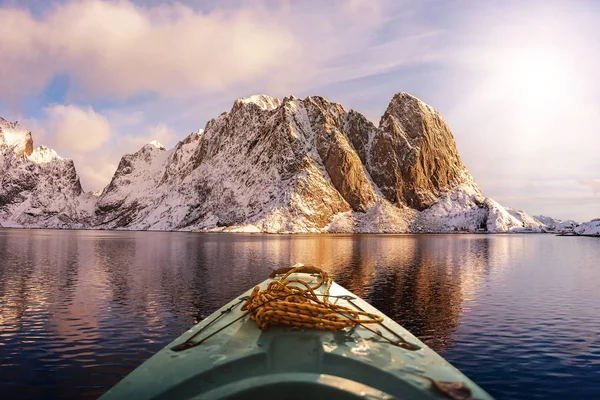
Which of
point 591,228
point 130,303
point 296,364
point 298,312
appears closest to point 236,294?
point 130,303

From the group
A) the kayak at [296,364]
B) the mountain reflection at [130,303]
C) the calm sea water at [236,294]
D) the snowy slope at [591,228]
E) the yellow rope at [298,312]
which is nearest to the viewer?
the kayak at [296,364]

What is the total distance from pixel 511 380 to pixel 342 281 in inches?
847

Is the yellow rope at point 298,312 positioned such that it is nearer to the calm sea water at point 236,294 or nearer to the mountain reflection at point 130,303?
the calm sea water at point 236,294

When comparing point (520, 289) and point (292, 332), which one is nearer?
point (292, 332)

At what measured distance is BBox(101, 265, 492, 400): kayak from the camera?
17.9ft

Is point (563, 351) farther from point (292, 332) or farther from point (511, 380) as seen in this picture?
point (292, 332)

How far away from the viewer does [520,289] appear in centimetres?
3123

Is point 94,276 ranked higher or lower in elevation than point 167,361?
→ lower

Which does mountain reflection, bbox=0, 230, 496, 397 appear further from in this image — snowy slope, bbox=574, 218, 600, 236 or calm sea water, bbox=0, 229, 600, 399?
snowy slope, bbox=574, 218, 600, 236

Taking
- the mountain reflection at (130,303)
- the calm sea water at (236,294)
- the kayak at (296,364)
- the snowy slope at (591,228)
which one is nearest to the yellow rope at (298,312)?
the kayak at (296,364)

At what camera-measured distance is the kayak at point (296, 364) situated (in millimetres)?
5441

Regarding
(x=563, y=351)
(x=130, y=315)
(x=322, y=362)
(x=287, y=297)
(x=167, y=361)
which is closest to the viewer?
(x=322, y=362)

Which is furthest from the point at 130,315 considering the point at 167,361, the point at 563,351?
the point at 563,351

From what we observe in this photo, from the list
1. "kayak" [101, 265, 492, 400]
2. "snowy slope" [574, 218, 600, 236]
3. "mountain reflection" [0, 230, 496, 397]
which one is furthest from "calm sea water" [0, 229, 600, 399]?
"snowy slope" [574, 218, 600, 236]
